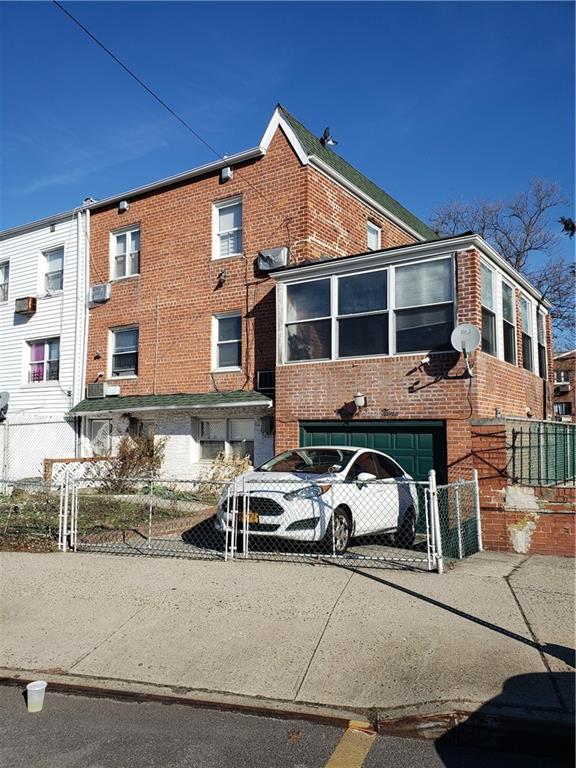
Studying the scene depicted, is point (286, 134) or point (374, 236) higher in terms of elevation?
point (286, 134)

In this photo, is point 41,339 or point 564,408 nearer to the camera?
point 41,339

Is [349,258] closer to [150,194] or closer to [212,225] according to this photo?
[212,225]

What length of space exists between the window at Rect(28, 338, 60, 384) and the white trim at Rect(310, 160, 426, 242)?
9.38 metres

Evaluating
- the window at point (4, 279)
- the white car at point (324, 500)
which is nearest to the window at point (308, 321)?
the white car at point (324, 500)

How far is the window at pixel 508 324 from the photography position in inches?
491

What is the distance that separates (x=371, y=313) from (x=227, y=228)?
5.61 metres

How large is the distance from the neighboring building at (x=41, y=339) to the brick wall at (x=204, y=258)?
0.78 m

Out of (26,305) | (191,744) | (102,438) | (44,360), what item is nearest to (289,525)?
(191,744)

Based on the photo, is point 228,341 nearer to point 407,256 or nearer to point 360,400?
point 360,400

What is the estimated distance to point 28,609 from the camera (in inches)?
262

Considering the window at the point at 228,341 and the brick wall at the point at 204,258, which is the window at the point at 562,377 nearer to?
the brick wall at the point at 204,258

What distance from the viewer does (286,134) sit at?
14.9 meters

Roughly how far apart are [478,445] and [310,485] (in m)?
3.42

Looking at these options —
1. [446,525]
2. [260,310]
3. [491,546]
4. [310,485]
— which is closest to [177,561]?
[310,485]
